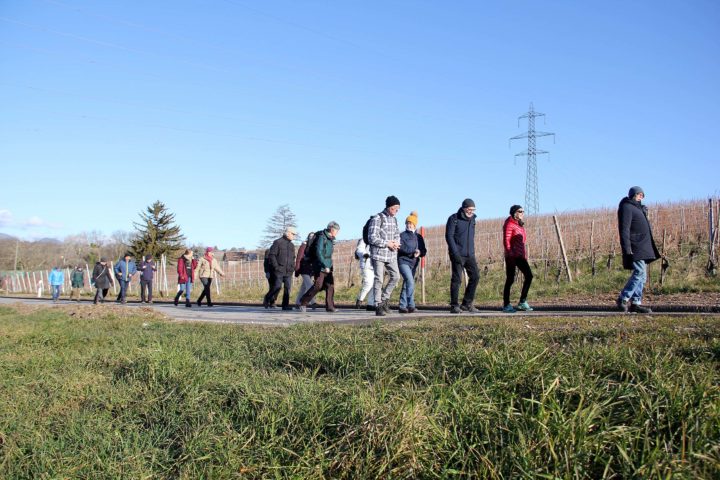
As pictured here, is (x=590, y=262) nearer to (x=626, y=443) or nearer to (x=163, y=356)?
(x=163, y=356)

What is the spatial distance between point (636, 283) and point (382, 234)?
4.60m

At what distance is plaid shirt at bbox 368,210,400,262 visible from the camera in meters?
12.3

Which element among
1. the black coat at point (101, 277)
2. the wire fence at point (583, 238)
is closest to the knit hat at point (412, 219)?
the wire fence at point (583, 238)

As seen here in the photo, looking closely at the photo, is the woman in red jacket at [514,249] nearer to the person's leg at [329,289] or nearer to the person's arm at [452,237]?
the person's arm at [452,237]

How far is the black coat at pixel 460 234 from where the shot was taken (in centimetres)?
1177

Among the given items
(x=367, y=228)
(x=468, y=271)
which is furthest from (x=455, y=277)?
(x=367, y=228)

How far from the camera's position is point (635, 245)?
9.99m

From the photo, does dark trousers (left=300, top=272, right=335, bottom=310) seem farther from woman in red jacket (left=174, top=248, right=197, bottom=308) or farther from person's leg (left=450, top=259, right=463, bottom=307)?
woman in red jacket (left=174, top=248, right=197, bottom=308)

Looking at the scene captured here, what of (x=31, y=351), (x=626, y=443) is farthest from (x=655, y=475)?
(x=31, y=351)

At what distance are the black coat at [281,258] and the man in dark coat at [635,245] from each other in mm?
8772

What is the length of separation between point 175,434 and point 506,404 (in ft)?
7.05

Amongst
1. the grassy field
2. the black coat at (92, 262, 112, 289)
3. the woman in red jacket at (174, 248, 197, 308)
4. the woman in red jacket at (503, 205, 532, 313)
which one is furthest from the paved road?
the black coat at (92, 262, 112, 289)

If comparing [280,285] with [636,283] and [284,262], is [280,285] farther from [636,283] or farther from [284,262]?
[636,283]

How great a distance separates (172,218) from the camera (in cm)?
6806
